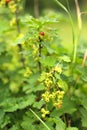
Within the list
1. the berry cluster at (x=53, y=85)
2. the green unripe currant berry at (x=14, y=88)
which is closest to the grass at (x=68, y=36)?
the green unripe currant berry at (x=14, y=88)

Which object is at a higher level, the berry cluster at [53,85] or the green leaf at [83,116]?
the berry cluster at [53,85]

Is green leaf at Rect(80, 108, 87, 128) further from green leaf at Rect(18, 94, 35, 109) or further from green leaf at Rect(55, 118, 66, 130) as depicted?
green leaf at Rect(18, 94, 35, 109)

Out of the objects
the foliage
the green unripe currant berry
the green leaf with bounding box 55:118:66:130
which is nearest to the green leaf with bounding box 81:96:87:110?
the foliage

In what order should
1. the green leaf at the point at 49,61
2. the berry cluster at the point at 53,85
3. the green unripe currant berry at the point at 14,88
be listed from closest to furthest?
the berry cluster at the point at 53,85 < the green leaf at the point at 49,61 < the green unripe currant berry at the point at 14,88

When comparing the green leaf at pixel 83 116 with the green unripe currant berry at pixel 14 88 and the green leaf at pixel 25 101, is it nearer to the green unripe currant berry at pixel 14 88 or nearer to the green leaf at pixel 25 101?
the green leaf at pixel 25 101

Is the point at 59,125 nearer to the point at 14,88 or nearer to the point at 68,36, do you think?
the point at 14,88

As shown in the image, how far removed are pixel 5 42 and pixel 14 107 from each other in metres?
0.75

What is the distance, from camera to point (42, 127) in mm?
1976

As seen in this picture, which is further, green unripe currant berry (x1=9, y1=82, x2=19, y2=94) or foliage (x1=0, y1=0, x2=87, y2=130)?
green unripe currant berry (x1=9, y1=82, x2=19, y2=94)

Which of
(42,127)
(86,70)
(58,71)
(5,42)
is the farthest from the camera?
(5,42)

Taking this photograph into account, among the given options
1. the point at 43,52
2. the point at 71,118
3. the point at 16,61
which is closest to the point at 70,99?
the point at 71,118

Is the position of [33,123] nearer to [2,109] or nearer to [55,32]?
[2,109]

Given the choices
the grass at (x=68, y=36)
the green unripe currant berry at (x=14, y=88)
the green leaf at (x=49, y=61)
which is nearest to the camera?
the green leaf at (x=49, y=61)

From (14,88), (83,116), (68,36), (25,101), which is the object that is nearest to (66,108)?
(83,116)
